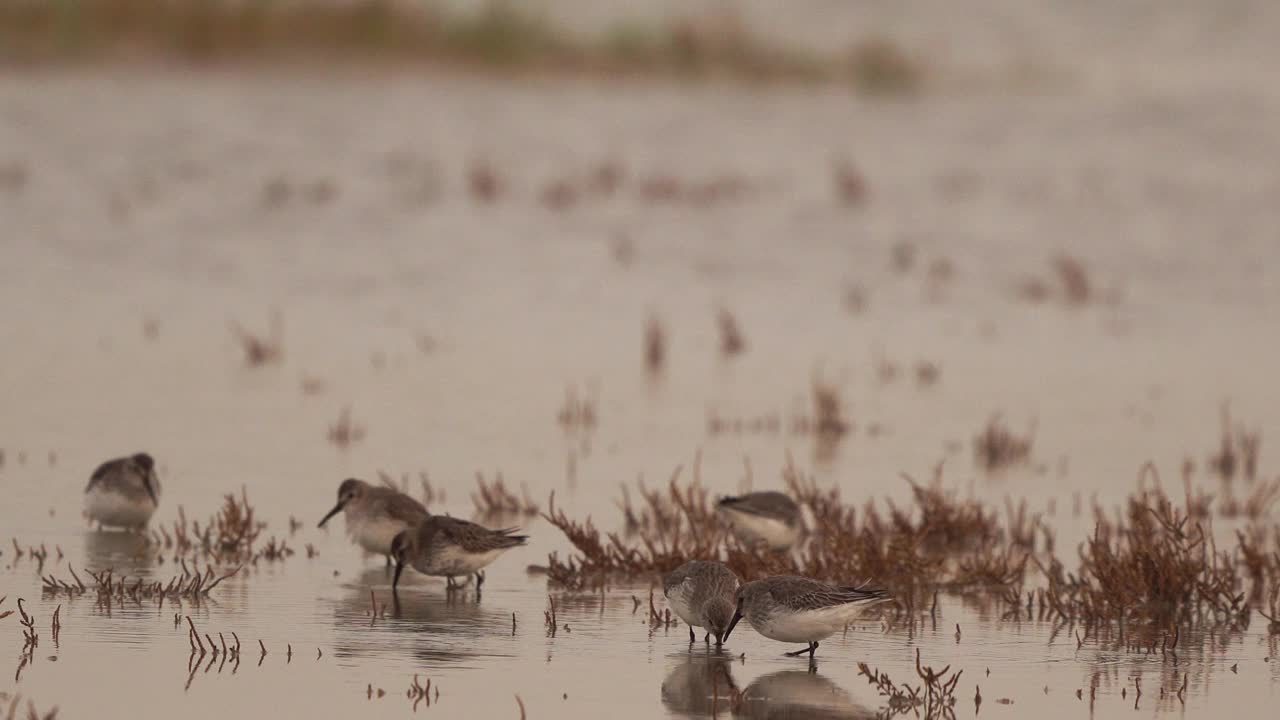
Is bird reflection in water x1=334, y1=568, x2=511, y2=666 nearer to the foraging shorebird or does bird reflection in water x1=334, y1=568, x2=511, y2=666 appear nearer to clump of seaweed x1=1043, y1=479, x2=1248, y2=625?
the foraging shorebird

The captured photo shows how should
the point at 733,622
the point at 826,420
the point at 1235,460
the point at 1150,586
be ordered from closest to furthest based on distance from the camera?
the point at 733,622 → the point at 1150,586 → the point at 1235,460 → the point at 826,420

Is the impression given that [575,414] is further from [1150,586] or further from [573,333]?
[1150,586]

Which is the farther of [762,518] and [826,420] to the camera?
[826,420]

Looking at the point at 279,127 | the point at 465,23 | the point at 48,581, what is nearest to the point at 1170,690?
the point at 48,581

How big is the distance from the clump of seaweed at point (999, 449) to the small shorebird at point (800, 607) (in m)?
6.65

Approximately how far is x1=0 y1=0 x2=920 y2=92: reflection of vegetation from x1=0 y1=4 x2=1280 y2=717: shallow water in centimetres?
120

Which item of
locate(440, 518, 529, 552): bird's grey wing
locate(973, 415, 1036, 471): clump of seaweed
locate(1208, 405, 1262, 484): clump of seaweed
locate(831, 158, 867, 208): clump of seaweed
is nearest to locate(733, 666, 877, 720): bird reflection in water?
locate(440, 518, 529, 552): bird's grey wing

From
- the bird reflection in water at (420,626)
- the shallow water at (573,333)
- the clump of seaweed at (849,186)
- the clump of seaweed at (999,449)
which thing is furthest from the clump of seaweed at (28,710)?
the clump of seaweed at (849,186)

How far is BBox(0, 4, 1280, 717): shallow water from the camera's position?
30.8 feet

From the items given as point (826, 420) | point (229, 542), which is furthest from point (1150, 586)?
point (826, 420)

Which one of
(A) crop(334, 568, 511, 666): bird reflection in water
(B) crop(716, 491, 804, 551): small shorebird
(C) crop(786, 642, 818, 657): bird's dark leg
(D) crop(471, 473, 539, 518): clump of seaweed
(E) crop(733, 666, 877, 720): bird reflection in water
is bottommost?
(E) crop(733, 666, 877, 720): bird reflection in water

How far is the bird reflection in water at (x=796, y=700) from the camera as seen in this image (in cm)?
841

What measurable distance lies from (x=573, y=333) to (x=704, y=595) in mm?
12929

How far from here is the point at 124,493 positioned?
12.1m
